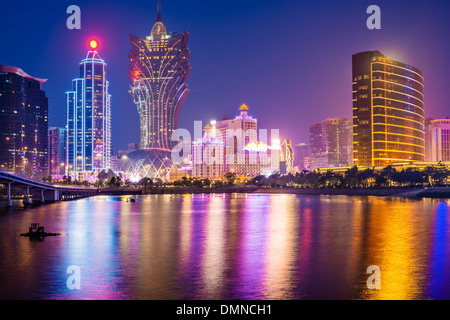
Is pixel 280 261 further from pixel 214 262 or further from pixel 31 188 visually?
pixel 31 188

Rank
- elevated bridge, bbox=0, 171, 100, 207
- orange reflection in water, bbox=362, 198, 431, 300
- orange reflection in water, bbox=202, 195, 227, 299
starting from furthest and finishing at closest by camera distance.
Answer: elevated bridge, bbox=0, 171, 100, 207 → orange reflection in water, bbox=202, 195, 227, 299 → orange reflection in water, bbox=362, 198, 431, 300

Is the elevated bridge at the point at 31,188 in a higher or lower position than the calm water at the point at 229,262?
higher

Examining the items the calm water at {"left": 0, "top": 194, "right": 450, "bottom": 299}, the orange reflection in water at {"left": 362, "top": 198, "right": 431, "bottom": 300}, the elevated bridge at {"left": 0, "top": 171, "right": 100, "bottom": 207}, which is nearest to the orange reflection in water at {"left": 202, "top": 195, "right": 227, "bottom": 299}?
the calm water at {"left": 0, "top": 194, "right": 450, "bottom": 299}

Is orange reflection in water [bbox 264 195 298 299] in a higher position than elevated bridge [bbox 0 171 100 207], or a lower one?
lower

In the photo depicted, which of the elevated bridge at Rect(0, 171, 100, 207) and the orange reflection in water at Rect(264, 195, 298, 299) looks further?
the elevated bridge at Rect(0, 171, 100, 207)

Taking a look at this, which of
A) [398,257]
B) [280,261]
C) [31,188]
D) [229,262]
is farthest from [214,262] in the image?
[31,188]

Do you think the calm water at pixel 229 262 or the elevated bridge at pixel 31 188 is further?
the elevated bridge at pixel 31 188

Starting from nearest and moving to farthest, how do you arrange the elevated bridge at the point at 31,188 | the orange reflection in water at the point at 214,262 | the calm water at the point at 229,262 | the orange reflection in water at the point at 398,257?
the orange reflection in water at the point at 398,257, the calm water at the point at 229,262, the orange reflection in water at the point at 214,262, the elevated bridge at the point at 31,188

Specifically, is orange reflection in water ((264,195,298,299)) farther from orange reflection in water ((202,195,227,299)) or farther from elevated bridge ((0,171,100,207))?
elevated bridge ((0,171,100,207))

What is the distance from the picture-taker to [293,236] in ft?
153

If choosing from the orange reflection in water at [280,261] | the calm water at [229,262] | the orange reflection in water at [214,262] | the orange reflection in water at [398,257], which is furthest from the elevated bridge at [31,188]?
the orange reflection in water at [398,257]

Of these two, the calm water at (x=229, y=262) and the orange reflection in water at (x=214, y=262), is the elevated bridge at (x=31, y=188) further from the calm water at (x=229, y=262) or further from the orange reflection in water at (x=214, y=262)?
the orange reflection in water at (x=214, y=262)
